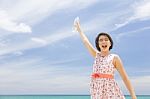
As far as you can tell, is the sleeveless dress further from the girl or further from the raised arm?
the raised arm

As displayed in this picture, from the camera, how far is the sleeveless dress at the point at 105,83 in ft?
18.5

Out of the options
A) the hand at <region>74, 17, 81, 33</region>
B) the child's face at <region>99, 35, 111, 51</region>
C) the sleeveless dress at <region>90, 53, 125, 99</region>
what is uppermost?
the hand at <region>74, 17, 81, 33</region>

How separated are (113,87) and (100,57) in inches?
18.0

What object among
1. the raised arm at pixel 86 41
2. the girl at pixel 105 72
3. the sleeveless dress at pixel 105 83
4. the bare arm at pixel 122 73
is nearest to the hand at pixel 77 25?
the raised arm at pixel 86 41

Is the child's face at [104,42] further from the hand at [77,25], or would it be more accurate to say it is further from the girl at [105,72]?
the hand at [77,25]

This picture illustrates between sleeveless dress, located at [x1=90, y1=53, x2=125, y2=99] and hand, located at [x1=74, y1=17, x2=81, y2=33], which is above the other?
hand, located at [x1=74, y1=17, x2=81, y2=33]

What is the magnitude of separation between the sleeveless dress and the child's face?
0.42 ft

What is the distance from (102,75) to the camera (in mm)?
5648

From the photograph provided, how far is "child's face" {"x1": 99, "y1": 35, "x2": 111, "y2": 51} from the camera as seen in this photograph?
563 cm

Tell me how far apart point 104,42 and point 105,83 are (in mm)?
556

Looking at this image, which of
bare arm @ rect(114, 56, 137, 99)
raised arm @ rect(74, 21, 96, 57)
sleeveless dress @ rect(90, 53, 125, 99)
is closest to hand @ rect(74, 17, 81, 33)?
raised arm @ rect(74, 21, 96, 57)

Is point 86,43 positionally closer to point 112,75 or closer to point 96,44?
point 96,44

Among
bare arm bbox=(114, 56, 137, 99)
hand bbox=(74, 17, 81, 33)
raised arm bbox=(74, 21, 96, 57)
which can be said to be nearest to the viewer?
bare arm bbox=(114, 56, 137, 99)

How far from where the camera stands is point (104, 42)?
5.64 metres
